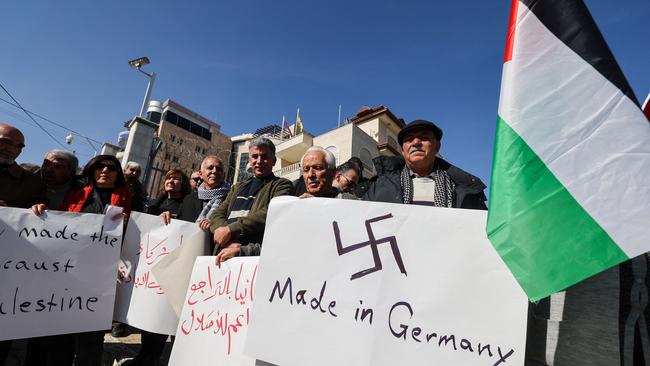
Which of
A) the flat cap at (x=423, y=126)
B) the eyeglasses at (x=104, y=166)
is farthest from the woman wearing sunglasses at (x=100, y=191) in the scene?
the flat cap at (x=423, y=126)

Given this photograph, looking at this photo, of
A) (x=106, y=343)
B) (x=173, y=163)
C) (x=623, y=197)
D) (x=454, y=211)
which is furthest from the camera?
(x=173, y=163)

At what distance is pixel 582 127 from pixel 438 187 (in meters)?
0.85

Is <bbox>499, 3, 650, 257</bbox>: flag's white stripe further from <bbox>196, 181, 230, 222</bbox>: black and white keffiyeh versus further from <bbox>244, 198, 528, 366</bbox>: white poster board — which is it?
<bbox>196, 181, 230, 222</bbox>: black and white keffiyeh

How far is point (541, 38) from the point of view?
1130mm

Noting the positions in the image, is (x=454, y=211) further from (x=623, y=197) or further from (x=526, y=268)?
(x=623, y=197)

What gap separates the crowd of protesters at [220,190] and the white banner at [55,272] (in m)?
0.15

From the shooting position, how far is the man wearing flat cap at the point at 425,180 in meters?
1.78

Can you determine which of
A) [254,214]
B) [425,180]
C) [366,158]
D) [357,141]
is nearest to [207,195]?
[254,214]

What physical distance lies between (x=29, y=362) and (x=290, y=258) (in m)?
2.65

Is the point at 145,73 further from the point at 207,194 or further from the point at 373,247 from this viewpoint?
the point at 373,247

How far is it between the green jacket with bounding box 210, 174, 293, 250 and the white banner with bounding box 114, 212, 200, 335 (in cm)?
23

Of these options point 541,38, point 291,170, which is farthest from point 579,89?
point 291,170

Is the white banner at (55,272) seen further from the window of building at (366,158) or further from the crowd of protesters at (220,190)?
the window of building at (366,158)

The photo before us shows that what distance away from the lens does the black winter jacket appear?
1.75 meters
